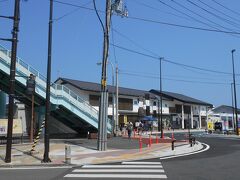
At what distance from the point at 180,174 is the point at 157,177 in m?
1.08

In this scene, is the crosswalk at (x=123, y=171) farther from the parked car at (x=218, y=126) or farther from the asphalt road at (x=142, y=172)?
the parked car at (x=218, y=126)

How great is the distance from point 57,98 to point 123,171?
60.3 feet

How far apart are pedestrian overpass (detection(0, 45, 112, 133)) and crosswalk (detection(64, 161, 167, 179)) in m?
13.6

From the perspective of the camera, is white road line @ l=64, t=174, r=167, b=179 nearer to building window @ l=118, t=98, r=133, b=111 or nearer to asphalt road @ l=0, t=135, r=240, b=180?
asphalt road @ l=0, t=135, r=240, b=180

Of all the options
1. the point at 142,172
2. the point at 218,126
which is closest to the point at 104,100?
the point at 142,172

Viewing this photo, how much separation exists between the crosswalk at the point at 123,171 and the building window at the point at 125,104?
46229mm

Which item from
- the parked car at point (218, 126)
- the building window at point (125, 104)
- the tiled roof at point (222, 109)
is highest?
the tiled roof at point (222, 109)

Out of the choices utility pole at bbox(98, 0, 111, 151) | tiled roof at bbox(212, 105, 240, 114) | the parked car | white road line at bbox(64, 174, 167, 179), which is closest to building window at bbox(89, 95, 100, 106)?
the parked car

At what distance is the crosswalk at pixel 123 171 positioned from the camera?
44.5 feet

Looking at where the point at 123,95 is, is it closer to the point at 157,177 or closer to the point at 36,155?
the point at 36,155

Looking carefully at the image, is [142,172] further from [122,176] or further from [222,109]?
[222,109]

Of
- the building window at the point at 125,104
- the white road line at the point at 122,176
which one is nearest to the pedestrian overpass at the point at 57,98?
the white road line at the point at 122,176

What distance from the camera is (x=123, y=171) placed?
588 inches

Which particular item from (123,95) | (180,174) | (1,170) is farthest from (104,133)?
(123,95)
